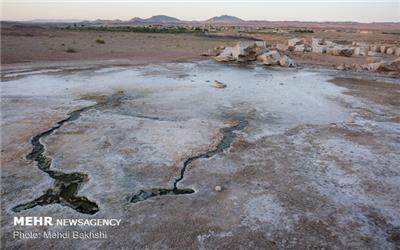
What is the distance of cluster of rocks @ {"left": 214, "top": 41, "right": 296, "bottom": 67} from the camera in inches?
569

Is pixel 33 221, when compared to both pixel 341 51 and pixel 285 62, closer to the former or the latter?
pixel 285 62

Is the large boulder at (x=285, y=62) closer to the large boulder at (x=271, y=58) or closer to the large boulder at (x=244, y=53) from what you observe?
the large boulder at (x=271, y=58)

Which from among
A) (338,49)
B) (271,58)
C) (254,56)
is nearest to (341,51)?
(338,49)

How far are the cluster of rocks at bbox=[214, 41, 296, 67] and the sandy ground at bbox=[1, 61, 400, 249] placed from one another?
6.32m

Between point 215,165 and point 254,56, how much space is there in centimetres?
Answer: 1222

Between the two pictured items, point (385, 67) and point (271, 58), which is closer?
point (385, 67)

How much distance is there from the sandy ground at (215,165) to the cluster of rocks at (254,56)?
249 inches

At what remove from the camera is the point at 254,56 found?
51.3 ft

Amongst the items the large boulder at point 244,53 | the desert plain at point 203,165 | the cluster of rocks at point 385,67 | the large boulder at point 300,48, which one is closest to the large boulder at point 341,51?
the large boulder at point 300,48

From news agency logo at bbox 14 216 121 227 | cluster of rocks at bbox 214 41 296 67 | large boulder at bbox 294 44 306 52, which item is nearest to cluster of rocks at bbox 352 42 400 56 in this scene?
large boulder at bbox 294 44 306 52

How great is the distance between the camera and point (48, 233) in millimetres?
2846

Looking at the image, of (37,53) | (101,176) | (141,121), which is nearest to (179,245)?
(101,176)

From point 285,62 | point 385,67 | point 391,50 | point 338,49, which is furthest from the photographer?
point 391,50

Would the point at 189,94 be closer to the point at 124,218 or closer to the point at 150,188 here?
the point at 150,188
